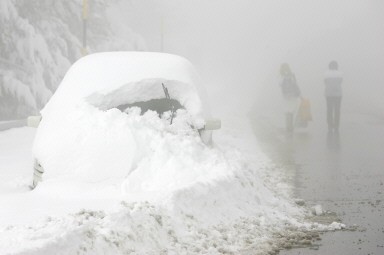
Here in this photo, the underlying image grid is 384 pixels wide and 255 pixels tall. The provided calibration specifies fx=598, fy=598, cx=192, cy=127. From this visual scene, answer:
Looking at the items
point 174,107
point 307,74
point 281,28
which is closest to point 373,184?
point 174,107

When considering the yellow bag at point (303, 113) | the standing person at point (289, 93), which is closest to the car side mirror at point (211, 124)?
the standing person at point (289, 93)

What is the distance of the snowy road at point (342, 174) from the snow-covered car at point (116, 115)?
1.95 meters

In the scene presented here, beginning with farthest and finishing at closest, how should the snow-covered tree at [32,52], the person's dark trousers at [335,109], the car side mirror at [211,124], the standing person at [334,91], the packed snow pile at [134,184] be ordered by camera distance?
1. the person's dark trousers at [335,109]
2. the standing person at [334,91]
3. the snow-covered tree at [32,52]
4. the car side mirror at [211,124]
5. the packed snow pile at [134,184]

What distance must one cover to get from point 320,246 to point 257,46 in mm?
55418

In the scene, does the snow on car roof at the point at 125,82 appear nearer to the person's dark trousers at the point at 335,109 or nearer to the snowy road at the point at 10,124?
the snowy road at the point at 10,124

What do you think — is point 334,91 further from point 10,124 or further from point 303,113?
point 10,124

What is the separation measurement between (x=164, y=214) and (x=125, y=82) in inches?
104

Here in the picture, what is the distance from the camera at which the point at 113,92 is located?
743cm

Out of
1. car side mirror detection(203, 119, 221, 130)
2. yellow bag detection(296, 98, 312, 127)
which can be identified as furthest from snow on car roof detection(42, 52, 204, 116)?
yellow bag detection(296, 98, 312, 127)

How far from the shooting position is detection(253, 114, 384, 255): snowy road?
573 centimetres

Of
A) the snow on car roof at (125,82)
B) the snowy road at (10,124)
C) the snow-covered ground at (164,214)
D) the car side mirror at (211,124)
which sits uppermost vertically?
the snow on car roof at (125,82)

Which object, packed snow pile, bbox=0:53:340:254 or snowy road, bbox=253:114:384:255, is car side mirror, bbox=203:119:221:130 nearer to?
packed snow pile, bbox=0:53:340:254

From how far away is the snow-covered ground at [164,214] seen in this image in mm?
4598

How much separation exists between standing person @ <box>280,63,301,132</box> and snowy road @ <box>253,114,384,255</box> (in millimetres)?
517
